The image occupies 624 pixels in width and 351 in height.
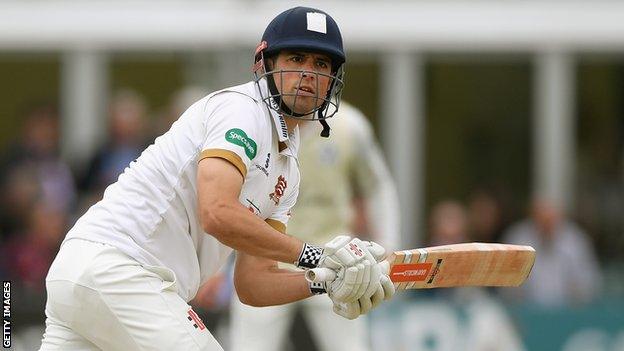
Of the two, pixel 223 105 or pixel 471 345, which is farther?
pixel 471 345

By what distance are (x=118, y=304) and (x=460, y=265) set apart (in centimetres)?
123

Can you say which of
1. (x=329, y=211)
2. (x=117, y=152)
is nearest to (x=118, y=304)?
(x=329, y=211)

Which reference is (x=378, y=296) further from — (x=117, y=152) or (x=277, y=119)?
(x=117, y=152)

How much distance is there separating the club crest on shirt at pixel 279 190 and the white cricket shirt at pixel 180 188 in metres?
0.05

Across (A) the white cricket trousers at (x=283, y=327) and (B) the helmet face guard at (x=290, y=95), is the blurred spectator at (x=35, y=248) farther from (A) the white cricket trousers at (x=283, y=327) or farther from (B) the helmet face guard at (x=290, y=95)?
(B) the helmet face guard at (x=290, y=95)

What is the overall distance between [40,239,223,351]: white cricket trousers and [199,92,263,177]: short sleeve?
44cm

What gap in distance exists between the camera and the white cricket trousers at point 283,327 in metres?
7.77

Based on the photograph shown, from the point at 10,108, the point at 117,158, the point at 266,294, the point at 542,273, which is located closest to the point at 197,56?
the point at 10,108

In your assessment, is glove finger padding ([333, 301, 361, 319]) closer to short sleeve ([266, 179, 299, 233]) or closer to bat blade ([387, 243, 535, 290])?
bat blade ([387, 243, 535, 290])

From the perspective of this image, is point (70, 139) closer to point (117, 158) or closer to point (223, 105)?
point (117, 158)

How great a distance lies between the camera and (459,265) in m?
5.11

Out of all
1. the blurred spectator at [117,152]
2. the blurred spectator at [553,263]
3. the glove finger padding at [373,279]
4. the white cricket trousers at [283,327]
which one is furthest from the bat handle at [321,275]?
the blurred spectator at [553,263]

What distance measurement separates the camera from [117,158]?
1043 cm

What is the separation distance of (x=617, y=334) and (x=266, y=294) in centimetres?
589
